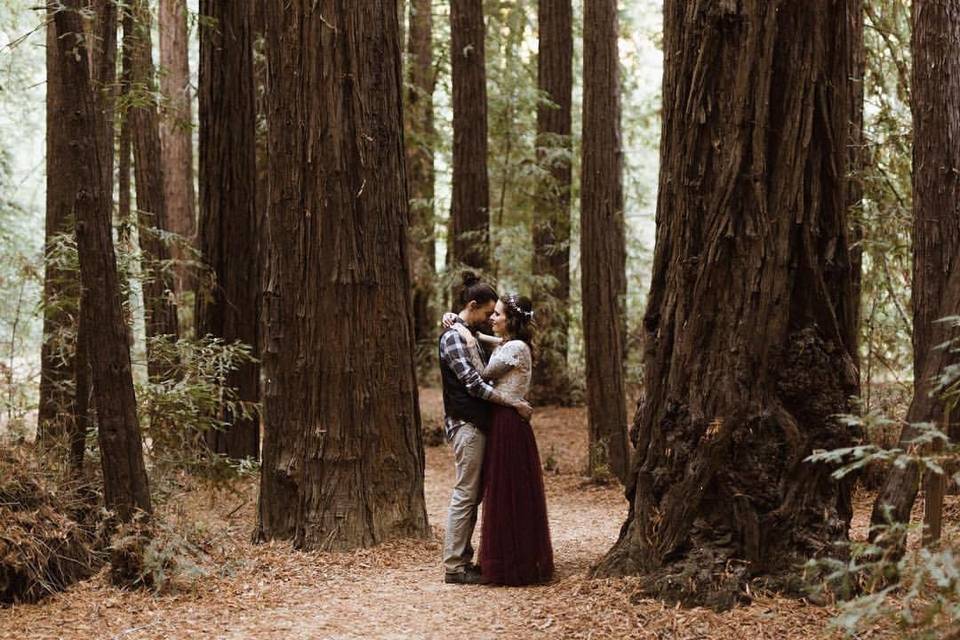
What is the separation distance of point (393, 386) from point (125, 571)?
2712 mm

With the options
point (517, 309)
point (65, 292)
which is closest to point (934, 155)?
point (517, 309)

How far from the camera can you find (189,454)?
9680 mm

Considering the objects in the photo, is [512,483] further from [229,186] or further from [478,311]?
[229,186]

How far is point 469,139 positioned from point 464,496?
31.2ft

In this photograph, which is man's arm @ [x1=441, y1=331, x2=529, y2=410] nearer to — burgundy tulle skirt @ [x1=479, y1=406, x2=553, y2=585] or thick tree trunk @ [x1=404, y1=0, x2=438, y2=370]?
burgundy tulle skirt @ [x1=479, y1=406, x2=553, y2=585]

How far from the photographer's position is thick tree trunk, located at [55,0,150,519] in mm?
6691

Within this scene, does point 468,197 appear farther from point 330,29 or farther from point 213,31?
point 330,29

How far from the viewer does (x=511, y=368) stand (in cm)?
763

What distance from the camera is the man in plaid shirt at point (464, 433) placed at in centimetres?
760

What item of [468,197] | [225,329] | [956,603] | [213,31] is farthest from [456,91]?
[956,603]

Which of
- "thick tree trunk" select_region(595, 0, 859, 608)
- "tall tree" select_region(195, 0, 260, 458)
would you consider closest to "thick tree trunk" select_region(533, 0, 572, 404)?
"tall tree" select_region(195, 0, 260, 458)

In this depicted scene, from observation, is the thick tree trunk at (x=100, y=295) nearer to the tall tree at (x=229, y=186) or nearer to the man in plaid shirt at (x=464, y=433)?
the man in plaid shirt at (x=464, y=433)

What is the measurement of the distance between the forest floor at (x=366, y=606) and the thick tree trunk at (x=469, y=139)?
7593 millimetres

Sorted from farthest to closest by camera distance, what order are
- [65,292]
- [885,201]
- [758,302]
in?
1. [885,201]
2. [65,292]
3. [758,302]
